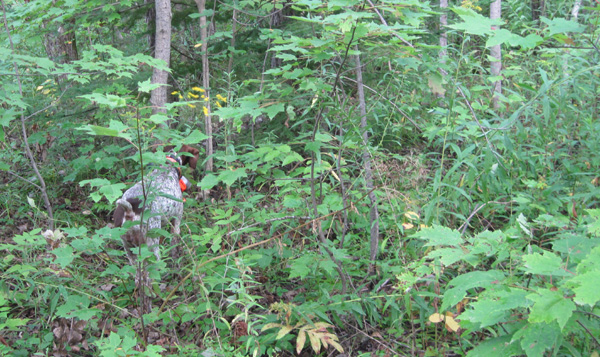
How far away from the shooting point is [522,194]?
354cm

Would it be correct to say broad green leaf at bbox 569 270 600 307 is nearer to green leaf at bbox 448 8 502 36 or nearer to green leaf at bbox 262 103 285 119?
green leaf at bbox 448 8 502 36

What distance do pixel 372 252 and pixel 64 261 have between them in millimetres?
2263

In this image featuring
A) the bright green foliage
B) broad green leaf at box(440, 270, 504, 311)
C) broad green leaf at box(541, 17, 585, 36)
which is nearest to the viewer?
broad green leaf at box(440, 270, 504, 311)

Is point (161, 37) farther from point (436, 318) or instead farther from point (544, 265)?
point (544, 265)

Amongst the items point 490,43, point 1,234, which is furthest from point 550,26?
point 1,234

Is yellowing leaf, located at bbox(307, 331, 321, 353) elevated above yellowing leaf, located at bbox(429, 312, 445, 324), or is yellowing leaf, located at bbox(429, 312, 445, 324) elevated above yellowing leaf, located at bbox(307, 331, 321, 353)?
yellowing leaf, located at bbox(429, 312, 445, 324)

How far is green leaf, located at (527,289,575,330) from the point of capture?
121cm

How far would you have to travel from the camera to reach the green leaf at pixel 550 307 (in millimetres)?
1208

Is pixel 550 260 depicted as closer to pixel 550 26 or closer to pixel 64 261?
pixel 550 26

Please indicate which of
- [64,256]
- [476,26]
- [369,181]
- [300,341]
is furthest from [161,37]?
[476,26]

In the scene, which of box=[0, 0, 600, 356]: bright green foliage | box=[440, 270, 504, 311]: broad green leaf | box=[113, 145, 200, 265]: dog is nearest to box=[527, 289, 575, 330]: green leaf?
box=[0, 0, 600, 356]: bright green foliage

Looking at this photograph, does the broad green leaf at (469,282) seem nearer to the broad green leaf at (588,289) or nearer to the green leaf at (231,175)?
the broad green leaf at (588,289)

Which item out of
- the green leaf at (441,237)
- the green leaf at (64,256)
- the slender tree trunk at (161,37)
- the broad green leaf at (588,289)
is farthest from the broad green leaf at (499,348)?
the slender tree trunk at (161,37)

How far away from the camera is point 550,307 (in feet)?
4.06
